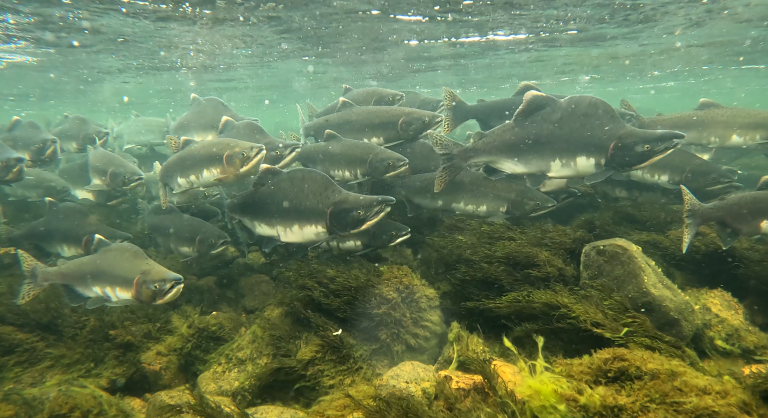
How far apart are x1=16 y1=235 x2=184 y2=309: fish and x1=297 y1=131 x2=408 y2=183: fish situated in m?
3.26

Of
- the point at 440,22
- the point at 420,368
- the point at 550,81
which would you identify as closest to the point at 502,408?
the point at 420,368

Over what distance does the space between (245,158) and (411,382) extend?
14.4 feet

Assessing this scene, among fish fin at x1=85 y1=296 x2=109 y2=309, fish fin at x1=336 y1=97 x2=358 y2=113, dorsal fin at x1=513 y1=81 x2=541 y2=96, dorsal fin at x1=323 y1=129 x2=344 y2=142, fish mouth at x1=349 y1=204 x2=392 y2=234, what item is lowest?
fish fin at x1=85 y1=296 x2=109 y2=309

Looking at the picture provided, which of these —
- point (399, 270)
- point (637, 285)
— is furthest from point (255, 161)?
point (637, 285)

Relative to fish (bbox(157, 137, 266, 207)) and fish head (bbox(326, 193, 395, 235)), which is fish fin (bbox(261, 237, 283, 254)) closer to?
fish head (bbox(326, 193, 395, 235))

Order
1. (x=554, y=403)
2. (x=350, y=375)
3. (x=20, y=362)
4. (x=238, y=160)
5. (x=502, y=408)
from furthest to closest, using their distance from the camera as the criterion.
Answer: (x=238, y=160) → (x=20, y=362) → (x=350, y=375) → (x=502, y=408) → (x=554, y=403)

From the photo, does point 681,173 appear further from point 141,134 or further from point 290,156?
point 141,134

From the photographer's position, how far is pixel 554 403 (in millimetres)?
2502

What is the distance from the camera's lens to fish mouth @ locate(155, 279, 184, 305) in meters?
4.30

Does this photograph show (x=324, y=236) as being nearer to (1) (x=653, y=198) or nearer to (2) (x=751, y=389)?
(2) (x=751, y=389)

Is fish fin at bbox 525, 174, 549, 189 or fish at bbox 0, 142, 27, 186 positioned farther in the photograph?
fish at bbox 0, 142, 27, 186

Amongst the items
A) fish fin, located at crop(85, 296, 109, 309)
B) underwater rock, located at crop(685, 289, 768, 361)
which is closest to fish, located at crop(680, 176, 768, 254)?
underwater rock, located at crop(685, 289, 768, 361)

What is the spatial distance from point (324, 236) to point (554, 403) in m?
3.65

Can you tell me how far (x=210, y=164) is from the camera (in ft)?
20.6
